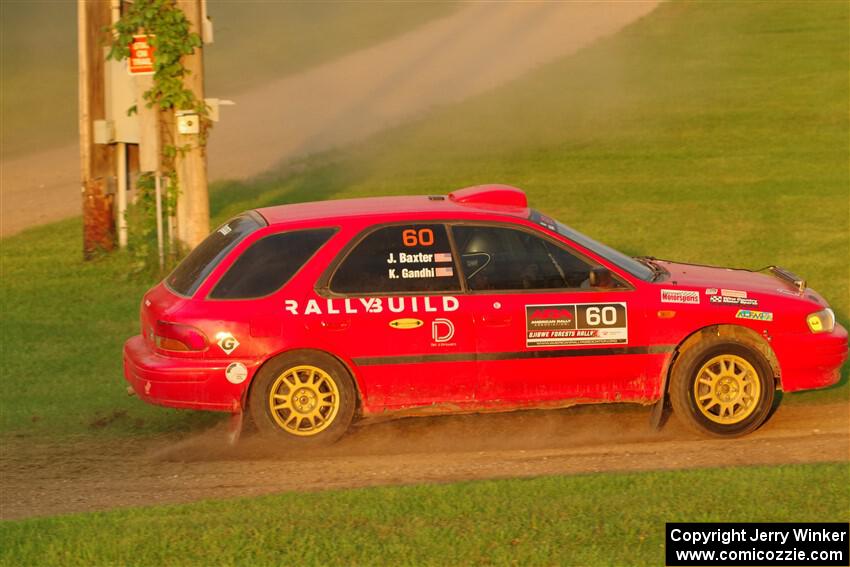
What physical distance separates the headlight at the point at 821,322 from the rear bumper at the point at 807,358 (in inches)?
1.7

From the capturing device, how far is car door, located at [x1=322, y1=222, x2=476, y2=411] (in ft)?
27.0

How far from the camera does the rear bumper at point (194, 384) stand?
816 cm

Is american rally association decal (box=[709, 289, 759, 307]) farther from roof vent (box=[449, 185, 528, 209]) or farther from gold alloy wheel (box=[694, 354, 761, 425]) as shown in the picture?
roof vent (box=[449, 185, 528, 209])

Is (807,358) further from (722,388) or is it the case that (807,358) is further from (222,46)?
(222,46)

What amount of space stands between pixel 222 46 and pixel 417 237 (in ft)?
94.5

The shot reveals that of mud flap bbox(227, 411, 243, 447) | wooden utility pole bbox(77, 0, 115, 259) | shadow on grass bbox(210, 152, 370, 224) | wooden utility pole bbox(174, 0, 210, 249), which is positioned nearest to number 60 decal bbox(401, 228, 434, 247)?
mud flap bbox(227, 411, 243, 447)

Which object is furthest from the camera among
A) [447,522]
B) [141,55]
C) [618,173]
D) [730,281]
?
[618,173]

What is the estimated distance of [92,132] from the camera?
15.2m

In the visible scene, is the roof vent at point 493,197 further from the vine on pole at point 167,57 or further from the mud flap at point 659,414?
the vine on pole at point 167,57

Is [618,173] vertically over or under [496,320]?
over

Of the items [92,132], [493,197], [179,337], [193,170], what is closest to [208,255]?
[179,337]

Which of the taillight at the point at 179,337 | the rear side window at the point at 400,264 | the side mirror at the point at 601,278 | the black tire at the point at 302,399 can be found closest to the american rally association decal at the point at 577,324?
the side mirror at the point at 601,278

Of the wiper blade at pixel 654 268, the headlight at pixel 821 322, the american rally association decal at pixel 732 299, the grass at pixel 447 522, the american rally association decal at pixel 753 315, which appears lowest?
the grass at pixel 447 522

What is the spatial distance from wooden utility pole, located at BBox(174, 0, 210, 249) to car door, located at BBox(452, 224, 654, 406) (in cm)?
558
